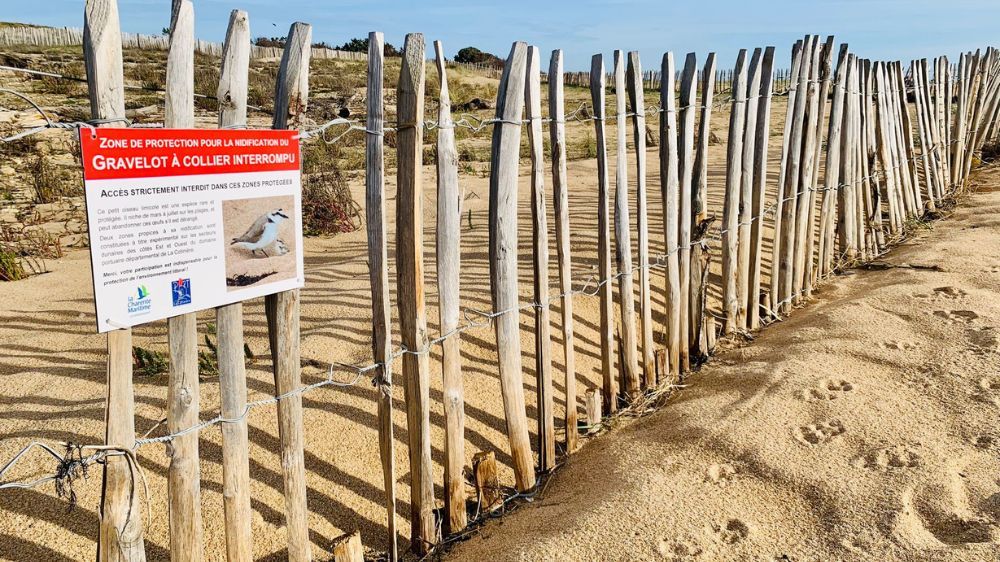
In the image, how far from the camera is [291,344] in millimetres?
2229

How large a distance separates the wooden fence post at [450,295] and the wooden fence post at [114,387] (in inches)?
42.8

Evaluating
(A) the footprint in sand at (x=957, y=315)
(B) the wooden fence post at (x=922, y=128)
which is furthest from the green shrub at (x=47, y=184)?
(B) the wooden fence post at (x=922, y=128)

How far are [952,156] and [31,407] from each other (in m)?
10.4

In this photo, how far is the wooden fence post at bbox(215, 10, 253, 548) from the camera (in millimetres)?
1941

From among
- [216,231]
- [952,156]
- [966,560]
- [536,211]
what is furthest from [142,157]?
[952,156]

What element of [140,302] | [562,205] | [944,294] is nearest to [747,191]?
[944,294]

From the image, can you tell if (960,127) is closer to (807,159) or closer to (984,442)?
(807,159)

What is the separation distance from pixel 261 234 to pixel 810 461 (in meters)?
2.39

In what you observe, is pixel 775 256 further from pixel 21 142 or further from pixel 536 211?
pixel 21 142

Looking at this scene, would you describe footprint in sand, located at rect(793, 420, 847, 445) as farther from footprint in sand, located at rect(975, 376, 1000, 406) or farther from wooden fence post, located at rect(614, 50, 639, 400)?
wooden fence post, located at rect(614, 50, 639, 400)

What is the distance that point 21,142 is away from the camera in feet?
37.6

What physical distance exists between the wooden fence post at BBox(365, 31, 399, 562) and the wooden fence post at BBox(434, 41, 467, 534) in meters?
0.26

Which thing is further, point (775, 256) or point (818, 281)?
point (818, 281)

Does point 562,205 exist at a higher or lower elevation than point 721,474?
higher
